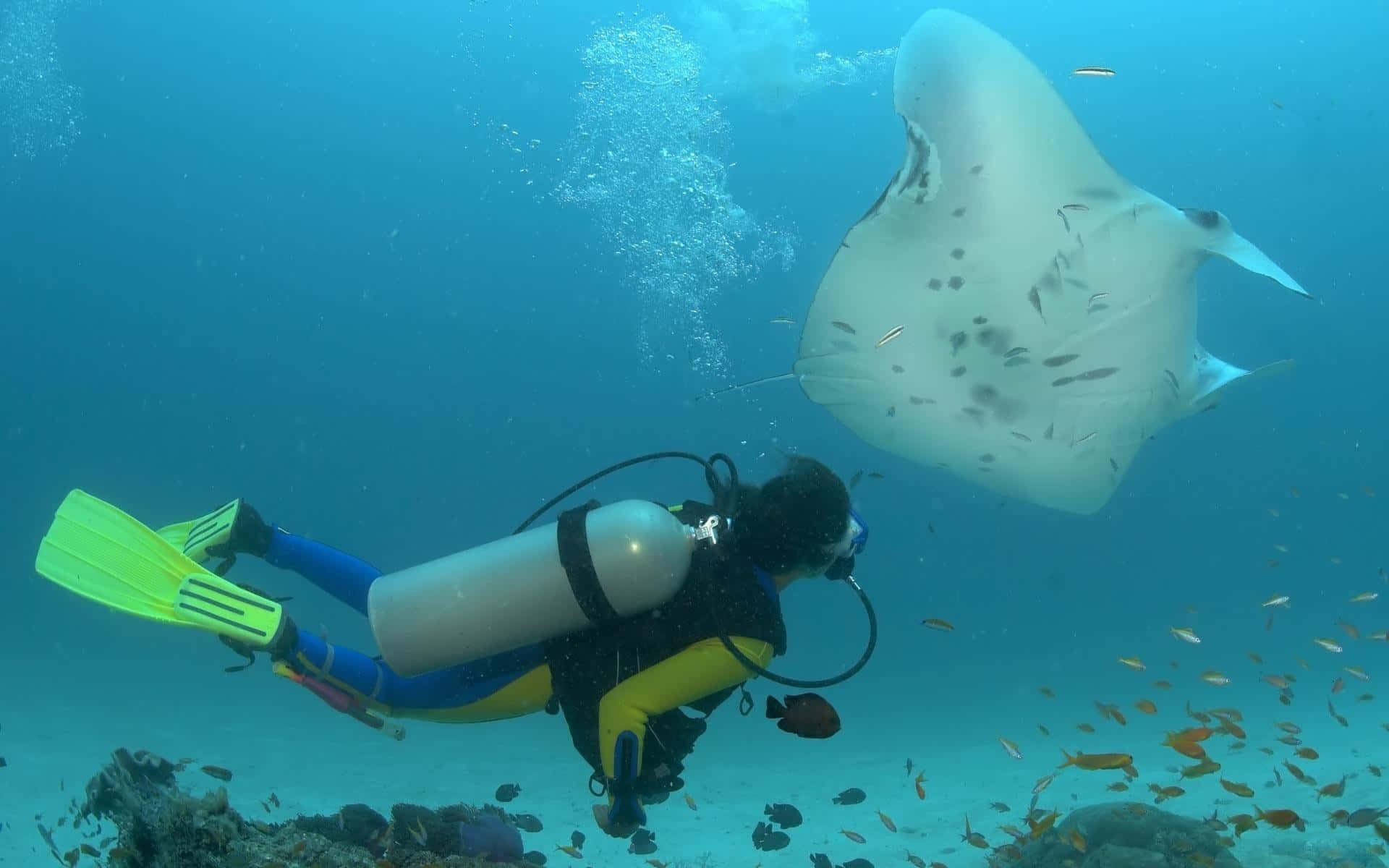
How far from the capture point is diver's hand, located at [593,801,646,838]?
3.68 meters

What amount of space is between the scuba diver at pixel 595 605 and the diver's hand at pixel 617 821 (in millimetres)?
15

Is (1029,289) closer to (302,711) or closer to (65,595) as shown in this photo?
(302,711)

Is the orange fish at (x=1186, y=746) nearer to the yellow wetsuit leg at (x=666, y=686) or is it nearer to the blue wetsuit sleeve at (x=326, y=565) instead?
the yellow wetsuit leg at (x=666, y=686)

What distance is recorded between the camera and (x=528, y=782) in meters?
14.6

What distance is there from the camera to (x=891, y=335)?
559cm

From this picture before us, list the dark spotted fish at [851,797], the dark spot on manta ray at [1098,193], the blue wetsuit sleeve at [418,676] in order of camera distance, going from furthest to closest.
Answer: the dark spotted fish at [851,797] < the dark spot on manta ray at [1098,193] < the blue wetsuit sleeve at [418,676]

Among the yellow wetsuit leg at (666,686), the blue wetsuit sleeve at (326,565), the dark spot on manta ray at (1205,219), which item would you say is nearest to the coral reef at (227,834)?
the yellow wetsuit leg at (666,686)

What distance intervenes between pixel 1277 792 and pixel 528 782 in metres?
13.0

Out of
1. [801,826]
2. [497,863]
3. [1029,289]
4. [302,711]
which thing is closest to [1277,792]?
[801,826]

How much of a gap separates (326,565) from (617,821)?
3.01 meters

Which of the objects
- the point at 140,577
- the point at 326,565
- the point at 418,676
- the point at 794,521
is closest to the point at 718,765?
the point at 326,565

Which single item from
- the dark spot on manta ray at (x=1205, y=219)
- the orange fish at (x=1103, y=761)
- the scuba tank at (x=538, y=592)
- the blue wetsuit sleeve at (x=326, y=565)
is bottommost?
the orange fish at (x=1103, y=761)

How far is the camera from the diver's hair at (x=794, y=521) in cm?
396

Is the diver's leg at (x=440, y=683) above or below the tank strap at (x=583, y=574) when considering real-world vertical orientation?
below
